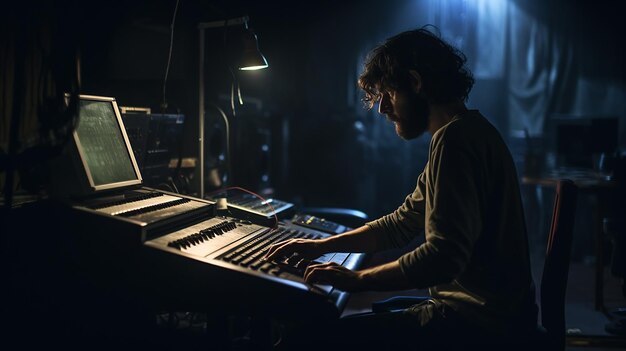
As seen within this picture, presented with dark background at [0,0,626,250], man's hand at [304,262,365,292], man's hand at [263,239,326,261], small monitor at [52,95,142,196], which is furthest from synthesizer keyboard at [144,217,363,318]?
dark background at [0,0,626,250]

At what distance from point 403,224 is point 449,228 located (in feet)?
1.60

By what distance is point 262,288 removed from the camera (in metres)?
1.21

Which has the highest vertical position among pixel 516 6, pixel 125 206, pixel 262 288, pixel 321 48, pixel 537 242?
pixel 516 6

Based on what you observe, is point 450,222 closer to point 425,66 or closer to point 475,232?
point 475,232

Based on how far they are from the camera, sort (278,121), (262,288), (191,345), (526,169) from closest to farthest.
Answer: (262,288)
(191,345)
(278,121)
(526,169)

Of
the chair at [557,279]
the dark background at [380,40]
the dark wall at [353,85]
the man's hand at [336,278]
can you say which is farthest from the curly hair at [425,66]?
the dark background at [380,40]

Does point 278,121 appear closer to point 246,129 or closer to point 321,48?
point 246,129

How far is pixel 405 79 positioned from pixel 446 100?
0.13m

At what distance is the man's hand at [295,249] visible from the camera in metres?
1.48

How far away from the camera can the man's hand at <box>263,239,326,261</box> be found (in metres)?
1.48

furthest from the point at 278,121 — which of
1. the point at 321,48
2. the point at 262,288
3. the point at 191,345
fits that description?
the point at 262,288

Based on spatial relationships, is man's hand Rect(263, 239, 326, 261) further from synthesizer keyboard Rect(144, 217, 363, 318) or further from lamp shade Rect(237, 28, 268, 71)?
lamp shade Rect(237, 28, 268, 71)

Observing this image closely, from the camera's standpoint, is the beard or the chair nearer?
the chair

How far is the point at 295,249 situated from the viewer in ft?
5.11
